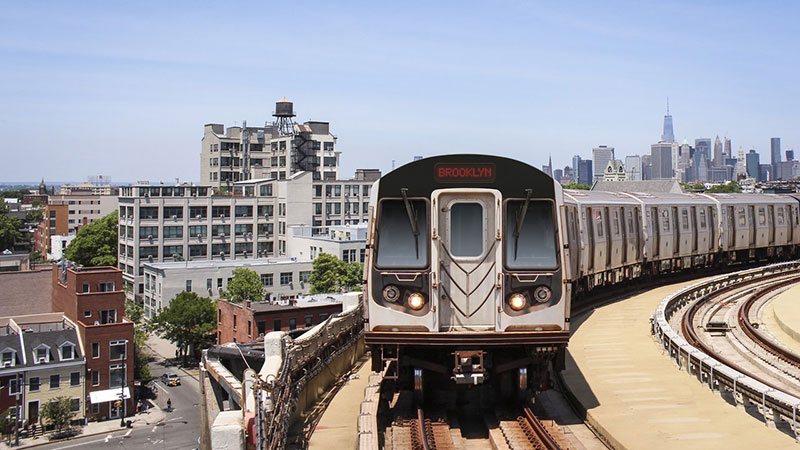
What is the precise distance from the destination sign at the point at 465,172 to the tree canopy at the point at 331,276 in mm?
49608

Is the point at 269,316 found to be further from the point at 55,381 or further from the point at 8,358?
the point at 8,358

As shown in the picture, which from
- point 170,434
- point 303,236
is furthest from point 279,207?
point 170,434

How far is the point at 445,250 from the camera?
11.2 metres

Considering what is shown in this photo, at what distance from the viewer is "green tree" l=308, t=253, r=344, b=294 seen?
Result: 6031 cm

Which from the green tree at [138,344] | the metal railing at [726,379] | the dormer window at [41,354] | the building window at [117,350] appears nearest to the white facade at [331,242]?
the green tree at [138,344]

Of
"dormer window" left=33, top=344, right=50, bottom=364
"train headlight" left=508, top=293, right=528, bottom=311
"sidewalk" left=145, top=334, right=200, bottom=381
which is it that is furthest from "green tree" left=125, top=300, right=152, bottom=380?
"train headlight" left=508, top=293, right=528, bottom=311

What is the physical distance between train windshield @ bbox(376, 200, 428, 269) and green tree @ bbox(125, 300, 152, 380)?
152ft

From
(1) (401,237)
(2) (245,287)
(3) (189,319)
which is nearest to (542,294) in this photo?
(1) (401,237)

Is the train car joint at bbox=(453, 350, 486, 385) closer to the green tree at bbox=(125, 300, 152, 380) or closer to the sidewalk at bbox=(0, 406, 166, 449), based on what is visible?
the sidewalk at bbox=(0, 406, 166, 449)

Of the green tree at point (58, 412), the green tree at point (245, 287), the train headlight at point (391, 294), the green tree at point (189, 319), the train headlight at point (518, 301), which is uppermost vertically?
the train headlight at point (391, 294)

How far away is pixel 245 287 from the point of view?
5784cm

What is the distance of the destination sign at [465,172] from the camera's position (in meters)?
11.2

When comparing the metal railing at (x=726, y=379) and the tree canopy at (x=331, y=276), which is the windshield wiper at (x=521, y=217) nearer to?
the metal railing at (x=726, y=379)

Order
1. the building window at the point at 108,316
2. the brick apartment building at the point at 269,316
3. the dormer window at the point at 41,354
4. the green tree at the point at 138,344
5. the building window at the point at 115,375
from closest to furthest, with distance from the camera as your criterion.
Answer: the dormer window at the point at 41,354
the brick apartment building at the point at 269,316
the building window at the point at 115,375
the building window at the point at 108,316
the green tree at the point at 138,344
